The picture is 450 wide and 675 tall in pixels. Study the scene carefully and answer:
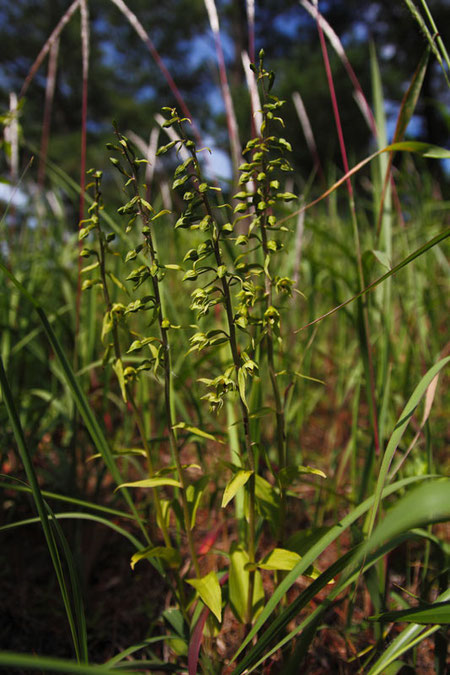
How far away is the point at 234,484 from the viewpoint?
452 mm

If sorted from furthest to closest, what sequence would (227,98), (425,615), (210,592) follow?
(227,98), (210,592), (425,615)

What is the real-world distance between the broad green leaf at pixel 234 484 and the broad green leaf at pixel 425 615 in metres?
0.19

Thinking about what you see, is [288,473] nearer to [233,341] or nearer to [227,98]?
[233,341]

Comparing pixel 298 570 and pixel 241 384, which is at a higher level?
pixel 241 384

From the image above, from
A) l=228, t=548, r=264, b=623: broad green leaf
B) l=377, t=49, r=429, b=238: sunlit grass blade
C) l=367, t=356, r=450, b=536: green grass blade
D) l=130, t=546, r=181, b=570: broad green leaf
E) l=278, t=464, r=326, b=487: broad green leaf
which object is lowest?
l=228, t=548, r=264, b=623: broad green leaf

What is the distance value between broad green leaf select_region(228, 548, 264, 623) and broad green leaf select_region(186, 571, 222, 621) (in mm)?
39

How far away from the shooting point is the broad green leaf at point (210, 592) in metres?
0.47

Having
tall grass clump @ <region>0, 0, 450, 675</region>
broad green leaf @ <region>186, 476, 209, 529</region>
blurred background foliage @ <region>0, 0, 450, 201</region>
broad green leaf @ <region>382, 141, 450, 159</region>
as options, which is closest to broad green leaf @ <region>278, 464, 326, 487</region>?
tall grass clump @ <region>0, 0, 450, 675</region>

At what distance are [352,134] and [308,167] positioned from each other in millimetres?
1903

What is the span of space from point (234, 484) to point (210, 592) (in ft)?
0.46

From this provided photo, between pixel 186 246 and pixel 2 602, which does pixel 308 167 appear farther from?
pixel 2 602

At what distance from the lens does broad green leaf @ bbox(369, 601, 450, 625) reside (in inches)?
14.3

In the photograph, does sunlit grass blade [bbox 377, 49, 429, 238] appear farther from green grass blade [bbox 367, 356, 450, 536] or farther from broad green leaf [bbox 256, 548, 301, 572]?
broad green leaf [bbox 256, 548, 301, 572]

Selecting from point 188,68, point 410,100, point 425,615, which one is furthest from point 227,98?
point 188,68
